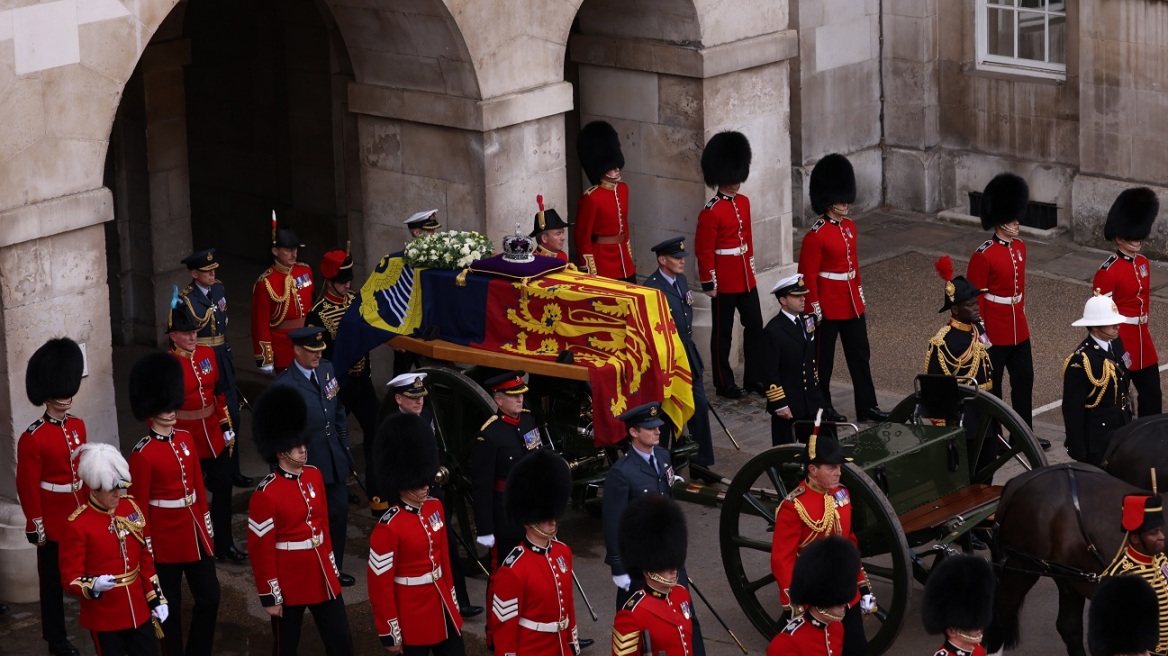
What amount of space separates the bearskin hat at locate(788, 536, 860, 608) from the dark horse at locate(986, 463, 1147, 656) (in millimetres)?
1335

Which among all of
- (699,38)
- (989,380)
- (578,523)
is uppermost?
(699,38)

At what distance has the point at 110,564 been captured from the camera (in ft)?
26.5

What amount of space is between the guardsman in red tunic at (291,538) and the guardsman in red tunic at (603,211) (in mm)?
4393

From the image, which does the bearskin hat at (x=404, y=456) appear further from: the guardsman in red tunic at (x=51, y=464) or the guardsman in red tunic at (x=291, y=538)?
the guardsman in red tunic at (x=51, y=464)

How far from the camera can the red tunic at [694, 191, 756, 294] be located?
41.3ft

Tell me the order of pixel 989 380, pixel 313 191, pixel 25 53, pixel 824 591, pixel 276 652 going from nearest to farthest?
pixel 824 591
pixel 276 652
pixel 25 53
pixel 989 380
pixel 313 191

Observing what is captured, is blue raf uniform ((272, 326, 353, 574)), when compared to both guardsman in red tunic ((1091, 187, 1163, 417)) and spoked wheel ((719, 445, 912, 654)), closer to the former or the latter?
→ spoked wheel ((719, 445, 912, 654))

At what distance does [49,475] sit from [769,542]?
317cm

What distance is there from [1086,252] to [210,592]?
886 centimetres

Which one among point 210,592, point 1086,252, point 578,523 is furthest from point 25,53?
point 1086,252

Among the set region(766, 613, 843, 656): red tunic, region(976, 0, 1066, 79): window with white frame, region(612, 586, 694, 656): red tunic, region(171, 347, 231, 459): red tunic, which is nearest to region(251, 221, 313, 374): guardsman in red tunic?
region(171, 347, 231, 459): red tunic

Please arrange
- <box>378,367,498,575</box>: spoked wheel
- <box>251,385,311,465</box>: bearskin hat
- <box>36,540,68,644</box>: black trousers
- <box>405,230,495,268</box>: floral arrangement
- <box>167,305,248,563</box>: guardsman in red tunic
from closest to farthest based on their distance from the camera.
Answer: <box>251,385,311,465</box>: bearskin hat → <box>36,540,68,644</box>: black trousers → <box>378,367,498,575</box>: spoked wheel → <box>167,305,248,563</box>: guardsman in red tunic → <box>405,230,495,268</box>: floral arrangement

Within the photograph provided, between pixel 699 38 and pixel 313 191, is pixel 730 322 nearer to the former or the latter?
pixel 699 38

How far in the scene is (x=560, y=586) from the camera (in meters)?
7.62
